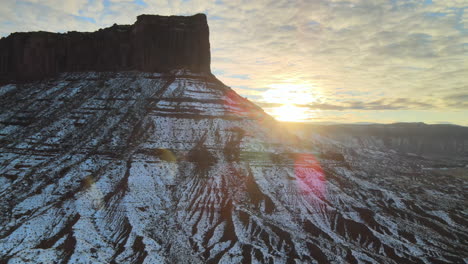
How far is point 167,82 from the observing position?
50.8m

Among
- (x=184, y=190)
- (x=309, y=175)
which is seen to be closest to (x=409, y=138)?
(x=309, y=175)

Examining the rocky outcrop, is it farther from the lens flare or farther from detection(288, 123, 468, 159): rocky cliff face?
detection(288, 123, 468, 159): rocky cliff face

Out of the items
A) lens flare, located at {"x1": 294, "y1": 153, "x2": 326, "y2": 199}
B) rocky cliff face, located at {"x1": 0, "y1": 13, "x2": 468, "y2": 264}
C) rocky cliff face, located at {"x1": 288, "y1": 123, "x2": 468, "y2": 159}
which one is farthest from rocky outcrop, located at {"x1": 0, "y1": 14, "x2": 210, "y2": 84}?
rocky cliff face, located at {"x1": 288, "y1": 123, "x2": 468, "y2": 159}

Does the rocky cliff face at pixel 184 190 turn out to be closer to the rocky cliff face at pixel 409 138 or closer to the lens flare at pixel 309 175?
the lens flare at pixel 309 175

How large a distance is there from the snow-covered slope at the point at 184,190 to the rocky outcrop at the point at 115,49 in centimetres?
572

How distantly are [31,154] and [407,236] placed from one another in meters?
43.6

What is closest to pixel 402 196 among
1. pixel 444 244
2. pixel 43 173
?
pixel 444 244

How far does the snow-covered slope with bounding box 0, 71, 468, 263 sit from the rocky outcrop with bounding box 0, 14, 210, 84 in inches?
225

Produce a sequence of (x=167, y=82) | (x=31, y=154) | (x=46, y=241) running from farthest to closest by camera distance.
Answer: (x=167, y=82)
(x=31, y=154)
(x=46, y=241)

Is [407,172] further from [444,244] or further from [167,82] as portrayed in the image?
[167,82]

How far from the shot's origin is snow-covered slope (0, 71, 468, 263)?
23906mm

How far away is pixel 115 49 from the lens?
2280 inches

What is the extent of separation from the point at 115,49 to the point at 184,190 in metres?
39.7

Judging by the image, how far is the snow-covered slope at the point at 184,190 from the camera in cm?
2391
